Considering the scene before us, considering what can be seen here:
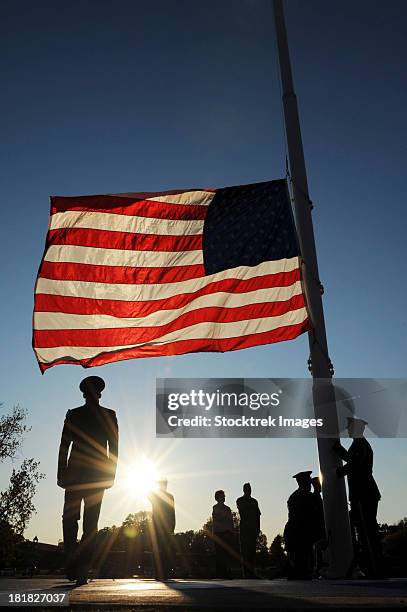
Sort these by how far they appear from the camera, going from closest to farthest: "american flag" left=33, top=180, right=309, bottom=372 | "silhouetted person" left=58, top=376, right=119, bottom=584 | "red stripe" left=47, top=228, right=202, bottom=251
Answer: "silhouetted person" left=58, top=376, right=119, bottom=584 < "american flag" left=33, top=180, right=309, bottom=372 < "red stripe" left=47, top=228, right=202, bottom=251

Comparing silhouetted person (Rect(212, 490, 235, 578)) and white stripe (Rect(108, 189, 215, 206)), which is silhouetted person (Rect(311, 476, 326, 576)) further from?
white stripe (Rect(108, 189, 215, 206))

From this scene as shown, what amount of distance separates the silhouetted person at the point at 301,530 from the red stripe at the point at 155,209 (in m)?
4.03

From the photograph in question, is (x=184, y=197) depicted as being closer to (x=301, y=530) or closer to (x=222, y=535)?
(x=301, y=530)

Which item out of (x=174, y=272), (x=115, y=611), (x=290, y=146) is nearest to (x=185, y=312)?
(x=174, y=272)

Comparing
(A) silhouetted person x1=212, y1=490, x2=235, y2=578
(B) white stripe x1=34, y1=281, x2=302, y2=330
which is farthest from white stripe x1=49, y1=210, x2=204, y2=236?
(A) silhouetted person x1=212, y1=490, x2=235, y2=578

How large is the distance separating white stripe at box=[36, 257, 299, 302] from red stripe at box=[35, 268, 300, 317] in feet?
0.18

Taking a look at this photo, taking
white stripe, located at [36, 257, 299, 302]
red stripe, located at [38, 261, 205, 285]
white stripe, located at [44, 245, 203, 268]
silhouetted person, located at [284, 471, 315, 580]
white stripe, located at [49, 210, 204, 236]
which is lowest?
silhouetted person, located at [284, 471, 315, 580]

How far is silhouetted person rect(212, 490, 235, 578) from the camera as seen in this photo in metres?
11.1

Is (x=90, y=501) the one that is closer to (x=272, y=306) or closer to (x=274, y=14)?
(x=272, y=306)

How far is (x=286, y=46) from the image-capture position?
10.6m

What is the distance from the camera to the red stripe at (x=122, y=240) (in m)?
9.48

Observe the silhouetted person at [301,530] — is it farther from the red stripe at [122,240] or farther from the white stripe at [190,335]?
the red stripe at [122,240]

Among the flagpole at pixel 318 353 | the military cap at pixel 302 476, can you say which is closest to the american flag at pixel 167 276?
the flagpole at pixel 318 353

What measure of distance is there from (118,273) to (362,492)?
442 cm
